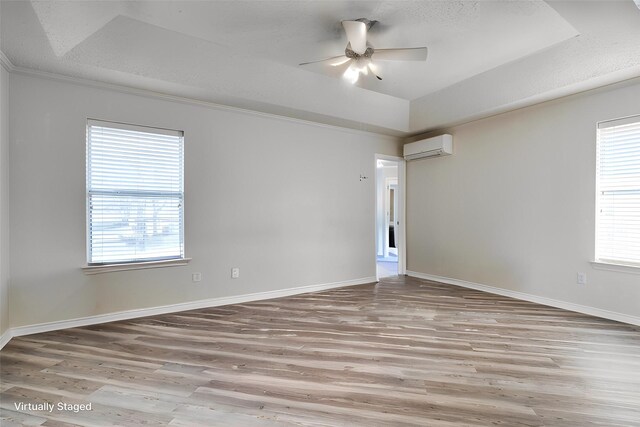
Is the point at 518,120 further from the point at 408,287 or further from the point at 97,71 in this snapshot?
the point at 97,71

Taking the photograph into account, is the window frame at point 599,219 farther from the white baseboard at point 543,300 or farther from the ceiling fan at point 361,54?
the ceiling fan at point 361,54

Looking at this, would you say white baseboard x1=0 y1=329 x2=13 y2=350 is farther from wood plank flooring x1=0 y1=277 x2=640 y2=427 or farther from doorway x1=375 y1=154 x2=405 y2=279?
doorway x1=375 y1=154 x2=405 y2=279

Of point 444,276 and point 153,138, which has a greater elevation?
point 153,138

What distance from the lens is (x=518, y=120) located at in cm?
418

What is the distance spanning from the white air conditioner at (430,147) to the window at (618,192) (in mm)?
1849

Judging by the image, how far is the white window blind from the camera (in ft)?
10.6

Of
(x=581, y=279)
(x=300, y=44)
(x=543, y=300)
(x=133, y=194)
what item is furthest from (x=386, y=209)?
(x=133, y=194)

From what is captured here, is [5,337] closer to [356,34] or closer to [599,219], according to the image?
[356,34]

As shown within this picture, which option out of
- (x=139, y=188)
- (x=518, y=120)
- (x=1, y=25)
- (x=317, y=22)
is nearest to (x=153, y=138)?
(x=139, y=188)

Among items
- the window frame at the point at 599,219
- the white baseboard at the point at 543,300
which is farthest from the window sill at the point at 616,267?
the white baseboard at the point at 543,300

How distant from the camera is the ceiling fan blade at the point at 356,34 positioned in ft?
8.24

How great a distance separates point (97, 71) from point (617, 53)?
4.80 meters

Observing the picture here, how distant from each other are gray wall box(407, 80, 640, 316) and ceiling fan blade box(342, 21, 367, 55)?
2.68 m

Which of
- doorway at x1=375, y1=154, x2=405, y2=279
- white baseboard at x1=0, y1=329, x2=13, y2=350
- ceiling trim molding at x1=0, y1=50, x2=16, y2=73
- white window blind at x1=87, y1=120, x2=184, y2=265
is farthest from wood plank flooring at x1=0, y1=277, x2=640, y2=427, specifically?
doorway at x1=375, y1=154, x2=405, y2=279
